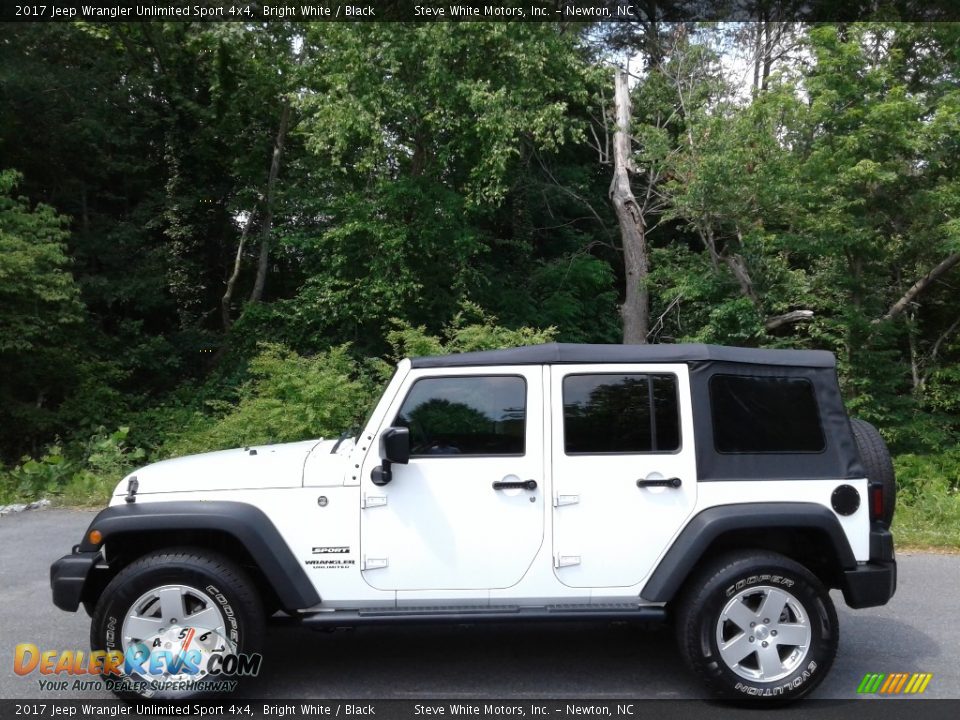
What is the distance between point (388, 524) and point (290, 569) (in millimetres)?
540

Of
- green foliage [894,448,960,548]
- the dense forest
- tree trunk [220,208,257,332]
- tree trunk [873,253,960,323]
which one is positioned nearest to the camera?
green foliage [894,448,960,548]

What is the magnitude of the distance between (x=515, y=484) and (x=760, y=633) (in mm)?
1460

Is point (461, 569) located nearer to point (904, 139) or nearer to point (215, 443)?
point (215, 443)

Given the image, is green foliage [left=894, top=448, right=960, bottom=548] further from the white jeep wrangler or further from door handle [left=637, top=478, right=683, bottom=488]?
door handle [left=637, top=478, right=683, bottom=488]

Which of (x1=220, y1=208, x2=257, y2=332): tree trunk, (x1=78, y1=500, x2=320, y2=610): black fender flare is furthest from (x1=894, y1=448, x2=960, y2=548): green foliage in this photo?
(x1=220, y1=208, x2=257, y2=332): tree trunk

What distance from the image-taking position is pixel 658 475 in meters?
4.46

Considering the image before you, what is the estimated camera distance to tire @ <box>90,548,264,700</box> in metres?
4.26

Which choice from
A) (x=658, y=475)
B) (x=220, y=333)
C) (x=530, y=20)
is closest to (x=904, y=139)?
(x=530, y=20)

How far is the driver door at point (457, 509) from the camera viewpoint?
4.39 m

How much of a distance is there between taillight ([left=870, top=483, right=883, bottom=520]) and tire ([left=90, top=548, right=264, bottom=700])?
3.29 m

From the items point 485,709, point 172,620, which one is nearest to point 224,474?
point 172,620

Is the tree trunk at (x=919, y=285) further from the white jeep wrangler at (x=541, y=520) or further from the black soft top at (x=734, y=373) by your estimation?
the white jeep wrangler at (x=541, y=520)

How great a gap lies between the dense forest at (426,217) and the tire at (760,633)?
4.73 m

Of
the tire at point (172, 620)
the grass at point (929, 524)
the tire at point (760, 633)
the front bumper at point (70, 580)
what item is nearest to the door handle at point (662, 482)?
the tire at point (760, 633)
